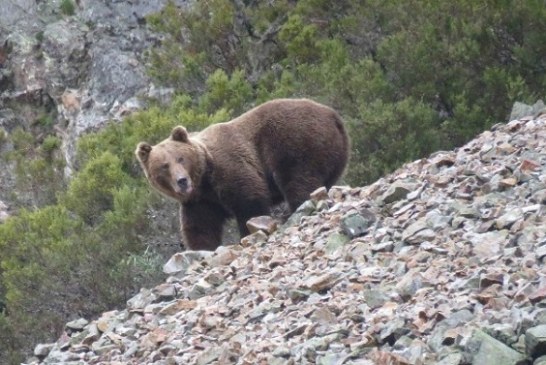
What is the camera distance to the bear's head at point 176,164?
38.7ft

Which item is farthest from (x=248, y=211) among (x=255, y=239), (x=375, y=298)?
(x=375, y=298)

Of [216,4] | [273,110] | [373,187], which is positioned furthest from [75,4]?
[373,187]

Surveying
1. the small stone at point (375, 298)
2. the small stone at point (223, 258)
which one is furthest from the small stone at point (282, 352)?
the small stone at point (223, 258)

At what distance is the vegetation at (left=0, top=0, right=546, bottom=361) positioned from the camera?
17.2 metres

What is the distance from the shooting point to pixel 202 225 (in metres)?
12.0

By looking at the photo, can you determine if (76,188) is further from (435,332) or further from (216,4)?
(435,332)

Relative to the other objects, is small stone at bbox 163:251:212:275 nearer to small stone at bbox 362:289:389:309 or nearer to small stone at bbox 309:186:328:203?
small stone at bbox 309:186:328:203

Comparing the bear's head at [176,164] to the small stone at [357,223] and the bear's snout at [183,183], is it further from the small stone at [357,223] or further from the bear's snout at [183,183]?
the small stone at [357,223]

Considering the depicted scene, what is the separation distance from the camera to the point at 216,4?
25.9 m

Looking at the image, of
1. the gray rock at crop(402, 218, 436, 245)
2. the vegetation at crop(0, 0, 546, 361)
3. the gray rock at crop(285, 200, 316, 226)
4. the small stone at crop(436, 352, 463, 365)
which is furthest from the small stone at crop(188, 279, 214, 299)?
the vegetation at crop(0, 0, 546, 361)

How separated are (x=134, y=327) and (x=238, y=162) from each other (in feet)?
9.46

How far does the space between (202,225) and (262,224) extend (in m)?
0.98

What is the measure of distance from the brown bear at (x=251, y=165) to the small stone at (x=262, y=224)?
1.47 ft

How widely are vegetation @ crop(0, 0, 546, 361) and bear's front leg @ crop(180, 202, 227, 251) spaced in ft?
11.5
